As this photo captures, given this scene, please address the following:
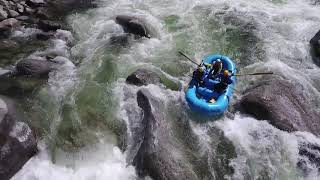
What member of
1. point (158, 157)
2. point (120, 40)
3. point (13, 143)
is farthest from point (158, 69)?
point (13, 143)

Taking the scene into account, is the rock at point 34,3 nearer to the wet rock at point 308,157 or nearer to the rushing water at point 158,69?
the rushing water at point 158,69

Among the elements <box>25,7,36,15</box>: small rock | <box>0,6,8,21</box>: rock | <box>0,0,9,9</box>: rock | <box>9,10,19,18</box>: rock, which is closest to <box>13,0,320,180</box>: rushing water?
<box>25,7,36,15</box>: small rock

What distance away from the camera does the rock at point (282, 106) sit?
32.5 ft

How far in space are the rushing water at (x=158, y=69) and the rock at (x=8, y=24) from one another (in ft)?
5.61

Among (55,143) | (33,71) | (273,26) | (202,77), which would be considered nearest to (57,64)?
(33,71)

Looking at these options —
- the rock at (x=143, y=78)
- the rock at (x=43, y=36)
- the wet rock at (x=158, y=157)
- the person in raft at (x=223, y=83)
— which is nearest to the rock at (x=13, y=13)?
the rock at (x=43, y=36)

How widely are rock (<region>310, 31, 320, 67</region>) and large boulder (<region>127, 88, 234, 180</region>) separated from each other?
198 inches

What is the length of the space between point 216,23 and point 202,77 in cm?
373

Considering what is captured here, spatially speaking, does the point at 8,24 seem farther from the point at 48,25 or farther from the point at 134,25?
the point at 134,25

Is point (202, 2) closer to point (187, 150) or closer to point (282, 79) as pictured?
point (282, 79)

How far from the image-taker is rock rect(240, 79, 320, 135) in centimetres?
991

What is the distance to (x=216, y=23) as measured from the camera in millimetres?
14047

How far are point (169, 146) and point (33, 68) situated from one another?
5.08m

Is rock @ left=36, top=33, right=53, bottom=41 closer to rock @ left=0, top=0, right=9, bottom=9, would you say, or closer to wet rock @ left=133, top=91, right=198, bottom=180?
rock @ left=0, top=0, right=9, bottom=9
